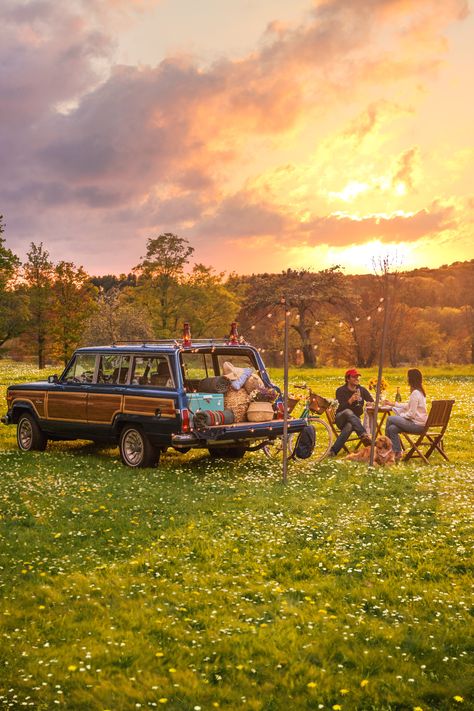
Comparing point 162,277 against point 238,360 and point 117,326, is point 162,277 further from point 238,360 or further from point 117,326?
point 238,360

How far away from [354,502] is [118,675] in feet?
18.3

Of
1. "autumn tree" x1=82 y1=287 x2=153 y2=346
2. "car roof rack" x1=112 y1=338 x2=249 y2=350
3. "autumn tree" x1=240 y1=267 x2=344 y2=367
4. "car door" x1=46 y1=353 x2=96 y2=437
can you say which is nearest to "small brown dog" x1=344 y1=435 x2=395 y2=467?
"car roof rack" x1=112 y1=338 x2=249 y2=350

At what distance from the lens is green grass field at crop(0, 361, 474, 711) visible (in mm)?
4840

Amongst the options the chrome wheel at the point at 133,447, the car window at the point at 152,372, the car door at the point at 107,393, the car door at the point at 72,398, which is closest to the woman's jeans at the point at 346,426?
the car window at the point at 152,372

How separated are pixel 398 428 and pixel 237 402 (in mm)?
3114

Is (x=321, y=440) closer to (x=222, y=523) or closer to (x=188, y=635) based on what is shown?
(x=222, y=523)

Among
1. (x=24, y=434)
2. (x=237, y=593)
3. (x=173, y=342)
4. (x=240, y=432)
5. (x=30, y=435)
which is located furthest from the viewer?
(x=24, y=434)

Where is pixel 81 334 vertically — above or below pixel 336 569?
above

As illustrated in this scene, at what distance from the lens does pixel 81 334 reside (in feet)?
173

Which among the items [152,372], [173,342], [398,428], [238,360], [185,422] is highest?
[173,342]

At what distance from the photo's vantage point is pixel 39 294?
6256cm

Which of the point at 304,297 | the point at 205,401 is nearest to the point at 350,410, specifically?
the point at 205,401

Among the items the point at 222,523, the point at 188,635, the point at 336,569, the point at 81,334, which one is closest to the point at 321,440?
the point at 222,523

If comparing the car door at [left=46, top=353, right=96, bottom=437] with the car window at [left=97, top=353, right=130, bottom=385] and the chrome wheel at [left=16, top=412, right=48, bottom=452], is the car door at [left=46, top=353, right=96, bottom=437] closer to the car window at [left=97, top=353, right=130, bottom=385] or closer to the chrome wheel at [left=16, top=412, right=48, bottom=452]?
the car window at [left=97, top=353, right=130, bottom=385]
